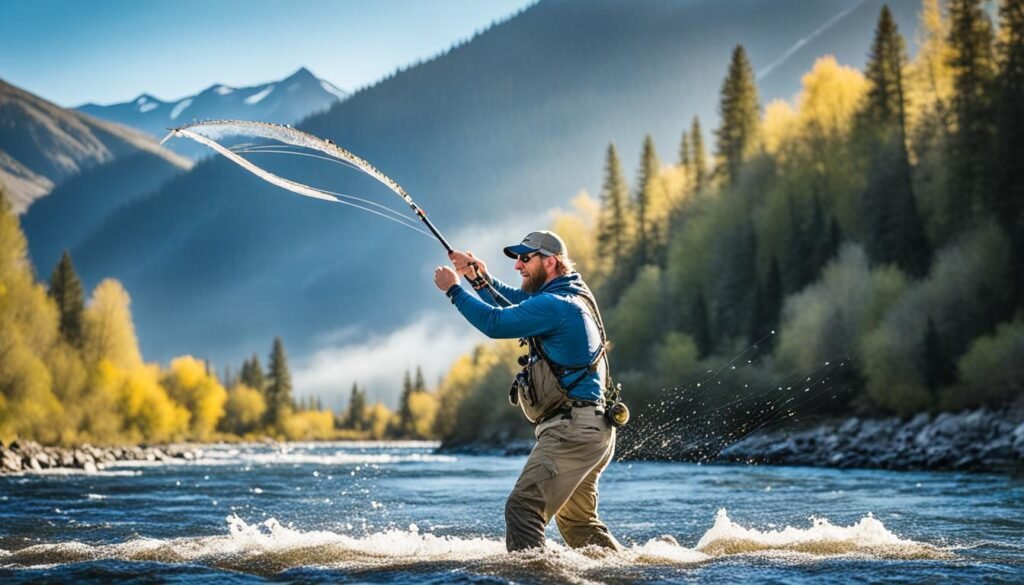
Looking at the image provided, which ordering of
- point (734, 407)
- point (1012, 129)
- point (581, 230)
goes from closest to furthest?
1. point (1012, 129)
2. point (734, 407)
3. point (581, 230)

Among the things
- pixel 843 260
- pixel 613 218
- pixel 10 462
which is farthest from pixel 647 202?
pixel 10 462

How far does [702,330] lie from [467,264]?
55.6 metres

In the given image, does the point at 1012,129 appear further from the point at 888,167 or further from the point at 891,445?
the point at 891,445

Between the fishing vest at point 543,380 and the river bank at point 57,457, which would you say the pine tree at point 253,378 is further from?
the fishing vest at point 543,380

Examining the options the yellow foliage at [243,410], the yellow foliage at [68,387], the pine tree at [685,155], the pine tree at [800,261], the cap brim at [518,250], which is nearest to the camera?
the cap brim at [518,250]

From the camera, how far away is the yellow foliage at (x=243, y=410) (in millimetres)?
150375

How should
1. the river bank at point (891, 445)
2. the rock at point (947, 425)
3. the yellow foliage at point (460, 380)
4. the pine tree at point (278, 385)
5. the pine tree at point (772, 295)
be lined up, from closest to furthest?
the river bank at point (891, 445) < the rock at point (947, 425) < the pine tree at point (772, 295) < the yellow foliage at point (460, 380) < the pine tree at point (278, 385)

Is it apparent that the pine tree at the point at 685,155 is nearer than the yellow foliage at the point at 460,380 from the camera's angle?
Yes

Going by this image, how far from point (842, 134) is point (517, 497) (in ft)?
193

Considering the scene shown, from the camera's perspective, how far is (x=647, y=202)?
279 feet

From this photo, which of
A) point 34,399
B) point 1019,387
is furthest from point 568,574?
point 34,399

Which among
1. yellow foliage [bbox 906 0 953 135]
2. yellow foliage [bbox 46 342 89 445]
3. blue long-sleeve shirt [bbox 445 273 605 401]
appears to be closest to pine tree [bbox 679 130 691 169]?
yellow foliage [bbox 906 0 953 135]

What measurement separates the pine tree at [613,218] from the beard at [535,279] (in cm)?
7547

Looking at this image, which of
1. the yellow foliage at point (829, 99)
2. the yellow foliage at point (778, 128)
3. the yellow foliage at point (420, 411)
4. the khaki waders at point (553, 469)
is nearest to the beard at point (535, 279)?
the khaki waders at point (553, 469)
